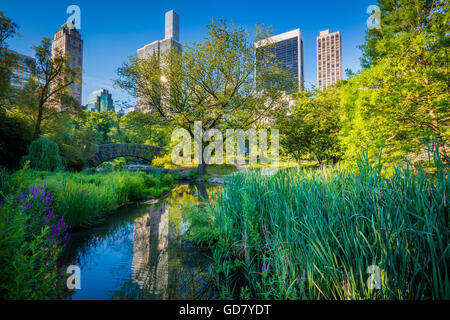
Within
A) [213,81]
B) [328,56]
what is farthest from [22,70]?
[328,56]

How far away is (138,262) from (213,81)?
14450 millimetres

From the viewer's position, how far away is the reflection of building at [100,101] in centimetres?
8078

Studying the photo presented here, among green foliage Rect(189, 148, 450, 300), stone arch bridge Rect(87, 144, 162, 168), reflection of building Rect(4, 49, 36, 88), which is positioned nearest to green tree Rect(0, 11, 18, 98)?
reflection of building Rect(4, 49, 36, 88)

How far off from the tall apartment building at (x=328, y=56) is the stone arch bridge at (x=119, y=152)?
2757 inches

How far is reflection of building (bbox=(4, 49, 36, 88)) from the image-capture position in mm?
10834

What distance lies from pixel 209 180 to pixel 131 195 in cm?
820

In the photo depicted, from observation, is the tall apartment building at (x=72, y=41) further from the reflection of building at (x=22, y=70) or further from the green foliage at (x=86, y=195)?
the green foliage at (x=86, y=195)

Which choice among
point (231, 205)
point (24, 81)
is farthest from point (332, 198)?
point (24, 81)

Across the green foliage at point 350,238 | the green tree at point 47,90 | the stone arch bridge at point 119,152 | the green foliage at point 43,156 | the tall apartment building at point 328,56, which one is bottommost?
the green foliage at point 350,238

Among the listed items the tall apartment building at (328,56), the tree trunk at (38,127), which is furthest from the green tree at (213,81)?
the tall apartment building at (328,56)

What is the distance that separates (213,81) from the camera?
15133 mm

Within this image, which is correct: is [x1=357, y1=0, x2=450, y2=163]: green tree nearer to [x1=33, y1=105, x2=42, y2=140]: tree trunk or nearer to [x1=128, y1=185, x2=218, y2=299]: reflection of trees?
[x1=128, y1=185, x2=218, y2=299]: reflection of trees

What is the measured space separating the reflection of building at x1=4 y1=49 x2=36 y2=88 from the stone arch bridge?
7.42 m

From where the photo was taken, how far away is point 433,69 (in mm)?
6121
